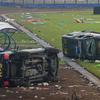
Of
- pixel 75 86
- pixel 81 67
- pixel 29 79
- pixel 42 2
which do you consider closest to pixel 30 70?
pixel 29 79

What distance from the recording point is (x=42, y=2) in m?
119

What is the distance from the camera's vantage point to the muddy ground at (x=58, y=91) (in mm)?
21750

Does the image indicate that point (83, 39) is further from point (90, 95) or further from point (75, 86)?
point (90, 95)

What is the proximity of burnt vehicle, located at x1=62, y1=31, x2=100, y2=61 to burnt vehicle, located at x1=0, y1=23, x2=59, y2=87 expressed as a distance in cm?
742

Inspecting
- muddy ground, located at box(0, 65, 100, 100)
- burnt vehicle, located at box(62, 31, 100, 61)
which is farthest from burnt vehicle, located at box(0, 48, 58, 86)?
burnt vehicle, located at box(62, 31, 100, 61)

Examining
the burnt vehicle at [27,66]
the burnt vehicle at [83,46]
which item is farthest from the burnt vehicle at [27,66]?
the burnt vehicle at [83,46]

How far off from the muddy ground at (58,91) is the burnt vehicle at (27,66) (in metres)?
0.42

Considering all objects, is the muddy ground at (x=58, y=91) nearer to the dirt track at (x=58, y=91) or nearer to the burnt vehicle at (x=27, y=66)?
the dirt track at (x=58, y=91)

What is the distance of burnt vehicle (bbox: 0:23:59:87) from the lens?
23484mm

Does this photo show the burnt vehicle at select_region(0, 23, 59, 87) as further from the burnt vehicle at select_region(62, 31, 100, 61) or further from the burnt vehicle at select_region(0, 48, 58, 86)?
the burnt vehicle at select_region(62, 31, 100, 61)

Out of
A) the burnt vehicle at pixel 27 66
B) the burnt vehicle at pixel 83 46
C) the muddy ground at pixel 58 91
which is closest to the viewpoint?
the muddy ground at pixel 58 91

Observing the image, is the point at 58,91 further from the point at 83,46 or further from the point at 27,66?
the point at 83,46

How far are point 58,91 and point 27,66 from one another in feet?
7.13

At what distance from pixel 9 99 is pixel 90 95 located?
3.72m
